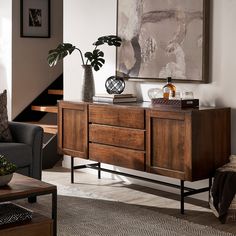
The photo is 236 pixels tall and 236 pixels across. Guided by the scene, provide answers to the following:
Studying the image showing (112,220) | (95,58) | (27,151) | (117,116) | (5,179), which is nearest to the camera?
(5,179)

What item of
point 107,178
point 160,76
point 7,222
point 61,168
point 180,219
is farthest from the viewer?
point 61,168

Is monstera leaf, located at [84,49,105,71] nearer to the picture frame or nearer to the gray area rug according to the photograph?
the gray area rug

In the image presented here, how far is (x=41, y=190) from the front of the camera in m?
2.97

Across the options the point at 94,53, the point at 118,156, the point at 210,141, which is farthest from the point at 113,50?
the point at 210,141

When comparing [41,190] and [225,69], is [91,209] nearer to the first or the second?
[41,190]

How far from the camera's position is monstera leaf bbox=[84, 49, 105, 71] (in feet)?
16.2

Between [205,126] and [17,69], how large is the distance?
3.19 metres

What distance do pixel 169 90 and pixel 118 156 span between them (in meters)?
0.67

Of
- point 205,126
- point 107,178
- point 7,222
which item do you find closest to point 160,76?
point 205,126

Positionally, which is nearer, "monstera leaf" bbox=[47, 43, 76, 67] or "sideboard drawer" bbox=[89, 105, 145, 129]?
"sideboard drawer" bbox=[89, 105, 145, 129]

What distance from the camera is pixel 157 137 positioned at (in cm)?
405

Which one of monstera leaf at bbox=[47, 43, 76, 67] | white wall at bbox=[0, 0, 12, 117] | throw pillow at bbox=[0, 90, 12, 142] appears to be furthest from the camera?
white wall at bbox=[0, 0, 12, 117]

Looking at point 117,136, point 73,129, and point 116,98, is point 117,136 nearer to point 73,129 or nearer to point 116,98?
point 116,98

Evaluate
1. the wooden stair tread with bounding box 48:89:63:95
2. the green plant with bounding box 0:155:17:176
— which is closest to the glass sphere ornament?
the wooden stair tread with bounding box 48:89:63:95
